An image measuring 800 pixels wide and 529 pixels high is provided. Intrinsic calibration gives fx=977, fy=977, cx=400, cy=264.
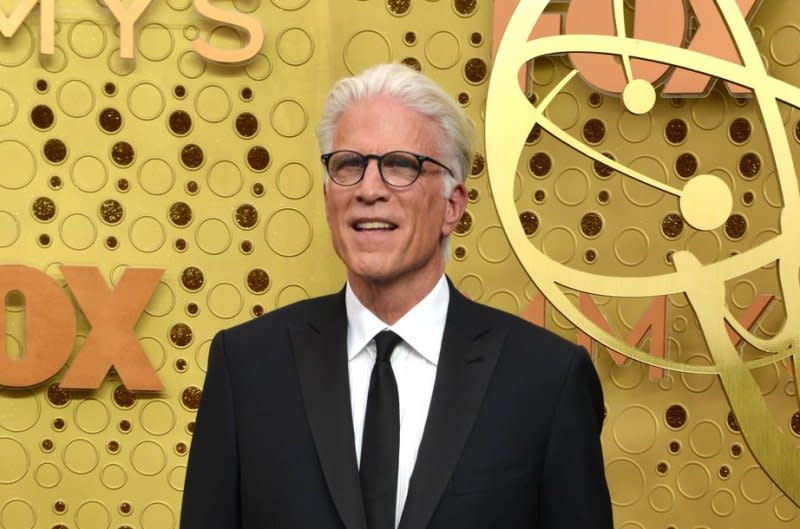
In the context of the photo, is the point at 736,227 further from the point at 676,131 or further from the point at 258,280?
the point at 258,280

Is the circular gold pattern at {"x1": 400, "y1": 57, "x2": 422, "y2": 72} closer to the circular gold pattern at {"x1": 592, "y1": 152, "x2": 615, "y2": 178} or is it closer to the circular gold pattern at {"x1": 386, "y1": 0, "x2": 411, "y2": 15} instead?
the circular gold pattern at {"x1": 386, "y1": 0, "x2": 411, "y2": 15}

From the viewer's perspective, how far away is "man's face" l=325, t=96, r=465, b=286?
50.1 inches

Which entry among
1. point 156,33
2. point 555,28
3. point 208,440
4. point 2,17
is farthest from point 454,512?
point 2,17

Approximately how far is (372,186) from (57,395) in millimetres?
1424

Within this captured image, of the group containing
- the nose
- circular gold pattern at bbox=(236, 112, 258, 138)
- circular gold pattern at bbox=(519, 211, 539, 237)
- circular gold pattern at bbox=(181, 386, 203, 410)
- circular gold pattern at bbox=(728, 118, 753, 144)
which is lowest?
circular gold pattern at bbox=(181, 386, 203, 410)

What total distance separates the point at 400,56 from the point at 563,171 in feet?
1.57

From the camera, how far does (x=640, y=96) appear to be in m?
2.24

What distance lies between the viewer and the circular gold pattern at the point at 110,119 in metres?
2.34

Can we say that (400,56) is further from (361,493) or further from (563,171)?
(361,493)

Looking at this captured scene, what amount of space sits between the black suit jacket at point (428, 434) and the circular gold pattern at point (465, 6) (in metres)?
1.16

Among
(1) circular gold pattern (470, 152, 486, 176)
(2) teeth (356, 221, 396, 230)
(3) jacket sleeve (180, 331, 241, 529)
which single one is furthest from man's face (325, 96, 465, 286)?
(1) circular gold pattern (470, 152, 486, 176)

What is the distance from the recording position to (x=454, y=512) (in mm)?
1226

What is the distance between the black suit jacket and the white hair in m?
0.21

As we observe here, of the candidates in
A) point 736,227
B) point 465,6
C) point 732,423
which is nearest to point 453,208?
point 465,6
